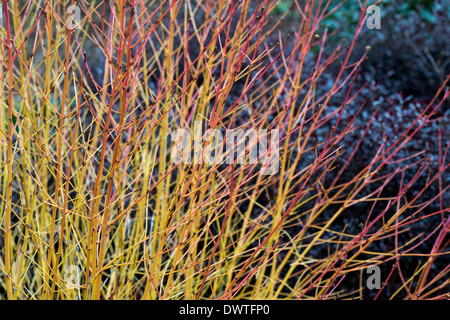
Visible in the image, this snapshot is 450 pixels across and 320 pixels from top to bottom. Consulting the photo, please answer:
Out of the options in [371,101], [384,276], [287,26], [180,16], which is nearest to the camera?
[384,276]

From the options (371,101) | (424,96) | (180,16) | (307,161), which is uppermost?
(180,16)

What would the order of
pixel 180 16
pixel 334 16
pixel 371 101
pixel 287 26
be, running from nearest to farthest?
pixel 371 101 < pixel 180 16 < pixel 287 26 < pixel 334 16

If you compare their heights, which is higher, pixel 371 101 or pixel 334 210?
pixel 371 101

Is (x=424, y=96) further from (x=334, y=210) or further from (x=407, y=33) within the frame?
(x=334, y=210)

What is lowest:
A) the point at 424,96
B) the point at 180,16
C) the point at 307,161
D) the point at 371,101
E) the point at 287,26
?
the point at 307,161

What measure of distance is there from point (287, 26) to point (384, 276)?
4.51 m

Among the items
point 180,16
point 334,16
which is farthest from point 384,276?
point 334,16
